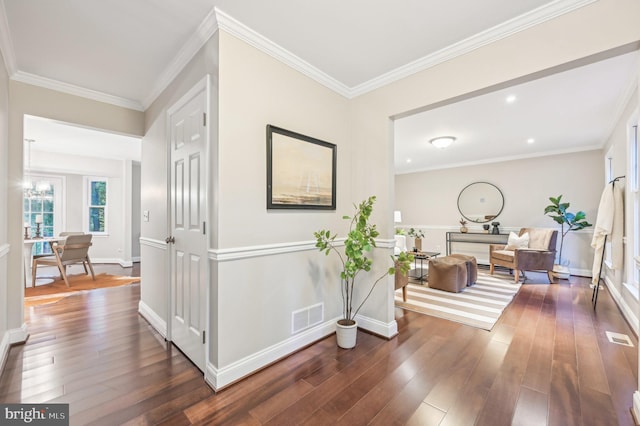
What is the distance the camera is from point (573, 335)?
2611mm

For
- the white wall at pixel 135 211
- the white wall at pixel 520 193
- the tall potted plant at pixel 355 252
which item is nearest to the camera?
the tall potted plant at pixel 355 252

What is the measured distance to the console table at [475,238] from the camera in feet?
20.1

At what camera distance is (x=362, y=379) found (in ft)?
6.23

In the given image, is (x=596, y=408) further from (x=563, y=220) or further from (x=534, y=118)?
(x=563, y=220)

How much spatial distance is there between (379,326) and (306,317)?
76cm

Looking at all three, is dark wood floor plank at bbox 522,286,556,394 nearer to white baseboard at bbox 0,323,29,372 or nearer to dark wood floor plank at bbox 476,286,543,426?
dark wood floor plank at bbox 476,286,543,426

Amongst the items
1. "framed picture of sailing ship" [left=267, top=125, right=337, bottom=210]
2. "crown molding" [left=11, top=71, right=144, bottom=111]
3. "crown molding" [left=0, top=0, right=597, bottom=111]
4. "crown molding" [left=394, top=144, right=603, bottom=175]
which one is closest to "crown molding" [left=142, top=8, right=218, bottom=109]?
"crown molding" [left=0, top=0, right=597, bottom=111]

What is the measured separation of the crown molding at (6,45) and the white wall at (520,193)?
25.4 ft

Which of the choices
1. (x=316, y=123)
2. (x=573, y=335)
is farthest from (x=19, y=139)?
(x=573, y=335)

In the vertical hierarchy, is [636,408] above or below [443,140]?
below

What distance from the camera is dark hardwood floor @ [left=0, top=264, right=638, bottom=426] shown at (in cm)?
156

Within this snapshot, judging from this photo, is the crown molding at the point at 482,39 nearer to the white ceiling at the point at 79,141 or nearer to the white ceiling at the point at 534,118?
the white ceiling at the point at 534,118

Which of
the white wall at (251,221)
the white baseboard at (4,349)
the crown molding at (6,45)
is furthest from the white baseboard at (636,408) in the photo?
the crown molding at (6,45)

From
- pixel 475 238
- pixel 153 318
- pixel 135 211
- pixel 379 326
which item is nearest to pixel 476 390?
pixel 379 326
